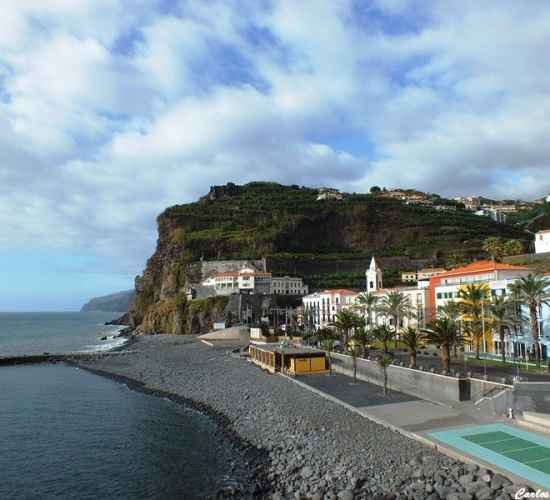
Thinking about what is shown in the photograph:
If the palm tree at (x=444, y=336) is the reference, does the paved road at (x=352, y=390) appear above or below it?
below

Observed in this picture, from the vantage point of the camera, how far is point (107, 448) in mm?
25641

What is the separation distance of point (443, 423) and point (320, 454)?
6387 millimetres

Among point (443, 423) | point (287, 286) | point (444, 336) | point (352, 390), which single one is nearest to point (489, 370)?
point (444, 336)

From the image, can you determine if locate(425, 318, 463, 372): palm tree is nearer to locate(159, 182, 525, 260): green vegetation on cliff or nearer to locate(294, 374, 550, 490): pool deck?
locate(294, 374, 550, 490): pool deck

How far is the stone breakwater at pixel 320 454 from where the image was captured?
1587cm

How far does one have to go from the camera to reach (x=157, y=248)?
138250mm

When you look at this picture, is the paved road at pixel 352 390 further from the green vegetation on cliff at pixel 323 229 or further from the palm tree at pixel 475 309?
the green vegetation on cliff at pixel 323 229

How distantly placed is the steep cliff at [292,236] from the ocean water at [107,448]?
69.1 m

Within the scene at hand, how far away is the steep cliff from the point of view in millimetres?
115375

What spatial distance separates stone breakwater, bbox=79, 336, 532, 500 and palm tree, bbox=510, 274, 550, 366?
15765mm

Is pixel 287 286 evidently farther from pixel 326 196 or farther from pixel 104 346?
pixel 326 196

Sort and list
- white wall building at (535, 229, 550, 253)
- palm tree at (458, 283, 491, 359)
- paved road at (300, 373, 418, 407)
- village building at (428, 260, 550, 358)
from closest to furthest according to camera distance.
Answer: paved road at (300, 373, 418, 407) → palm tree at (458, 283, 491, 359) → village building at (428, 260, 550, 358) → white wall building at (535, 229, 550, 253)

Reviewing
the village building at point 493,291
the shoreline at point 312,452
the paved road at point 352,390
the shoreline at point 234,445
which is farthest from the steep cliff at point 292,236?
the shoreline at point 312,452

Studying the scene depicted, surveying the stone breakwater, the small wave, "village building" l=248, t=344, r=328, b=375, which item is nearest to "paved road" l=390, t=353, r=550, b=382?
"village building" l=248, t=344, r=328, b=375
